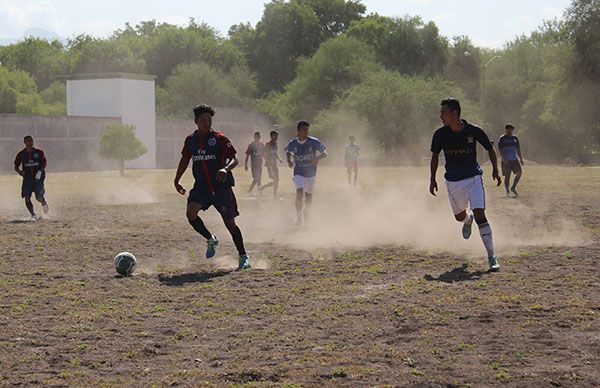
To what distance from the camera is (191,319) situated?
28.4ft

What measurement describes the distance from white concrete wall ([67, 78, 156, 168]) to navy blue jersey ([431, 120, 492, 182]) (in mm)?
60075

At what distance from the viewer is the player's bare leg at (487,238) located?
37.3ft

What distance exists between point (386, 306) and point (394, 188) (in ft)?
79.8

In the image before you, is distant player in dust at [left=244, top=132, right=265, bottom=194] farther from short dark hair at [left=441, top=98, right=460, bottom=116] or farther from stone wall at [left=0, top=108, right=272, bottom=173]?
stone wall at [left=0, top=108, right=272, bottom=173]

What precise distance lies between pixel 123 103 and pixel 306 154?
2164 inches

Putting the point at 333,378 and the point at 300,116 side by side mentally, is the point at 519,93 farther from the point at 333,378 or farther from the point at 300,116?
the point at 333,378

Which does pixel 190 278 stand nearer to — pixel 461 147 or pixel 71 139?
pixel 461 147

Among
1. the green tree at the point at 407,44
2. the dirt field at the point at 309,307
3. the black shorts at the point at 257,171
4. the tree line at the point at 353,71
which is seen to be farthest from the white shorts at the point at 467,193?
the green tree at the point at 407,44

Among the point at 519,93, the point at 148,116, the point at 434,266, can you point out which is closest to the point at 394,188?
the point at 434,266

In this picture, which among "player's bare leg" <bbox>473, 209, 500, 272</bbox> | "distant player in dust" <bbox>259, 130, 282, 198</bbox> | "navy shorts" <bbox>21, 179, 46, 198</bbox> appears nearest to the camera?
"player's bare leg" <bbox>473, 209, 500, 272</bbox>

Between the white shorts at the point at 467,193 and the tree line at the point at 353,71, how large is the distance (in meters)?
51.3

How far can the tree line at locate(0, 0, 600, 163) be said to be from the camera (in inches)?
2552

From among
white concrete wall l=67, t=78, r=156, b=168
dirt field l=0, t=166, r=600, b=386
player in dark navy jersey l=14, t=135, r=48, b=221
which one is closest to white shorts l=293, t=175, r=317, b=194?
dirt field l=0, t=166, r=600, b=386

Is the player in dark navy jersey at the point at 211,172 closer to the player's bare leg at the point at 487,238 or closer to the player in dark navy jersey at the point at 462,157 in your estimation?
the player in dark navy jersey at the point at 462,157
